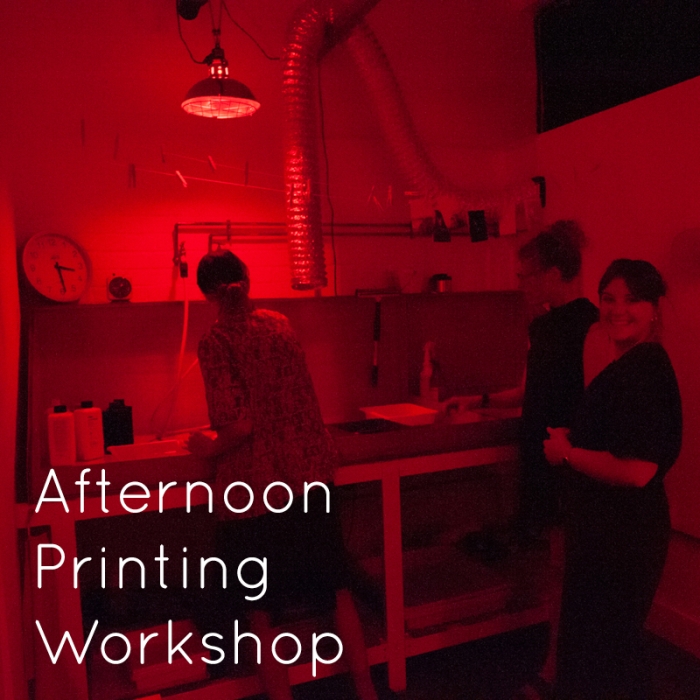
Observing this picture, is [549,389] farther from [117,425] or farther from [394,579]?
[117,425]

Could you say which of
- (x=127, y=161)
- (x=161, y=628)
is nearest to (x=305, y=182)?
(x=127, y=161)

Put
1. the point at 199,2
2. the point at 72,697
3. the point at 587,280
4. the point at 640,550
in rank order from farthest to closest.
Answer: the point at 587,280
the point at 199,2
the point at 72,697
the point at 640,550

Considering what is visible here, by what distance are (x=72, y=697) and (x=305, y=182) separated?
5.89ft

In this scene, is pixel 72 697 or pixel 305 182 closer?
pixel 72 697

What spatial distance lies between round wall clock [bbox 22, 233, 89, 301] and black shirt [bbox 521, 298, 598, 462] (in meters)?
1.57

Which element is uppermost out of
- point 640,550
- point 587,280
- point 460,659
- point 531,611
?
point 587,280

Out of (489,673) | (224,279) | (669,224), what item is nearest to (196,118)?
(224,279)

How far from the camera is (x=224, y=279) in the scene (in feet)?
5.89

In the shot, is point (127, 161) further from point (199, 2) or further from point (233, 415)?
point (233, 415)

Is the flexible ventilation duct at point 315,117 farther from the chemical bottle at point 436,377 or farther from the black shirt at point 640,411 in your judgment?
the black shirt at point 640,411

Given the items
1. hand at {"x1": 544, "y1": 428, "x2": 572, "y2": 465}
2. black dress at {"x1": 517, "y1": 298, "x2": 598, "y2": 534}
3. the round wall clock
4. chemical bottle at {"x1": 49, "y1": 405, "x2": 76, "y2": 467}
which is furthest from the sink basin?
the round wall clock

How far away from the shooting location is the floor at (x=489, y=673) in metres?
2.16

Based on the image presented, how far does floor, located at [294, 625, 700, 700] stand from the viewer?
85.1 inches

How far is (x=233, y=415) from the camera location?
1738 mm
